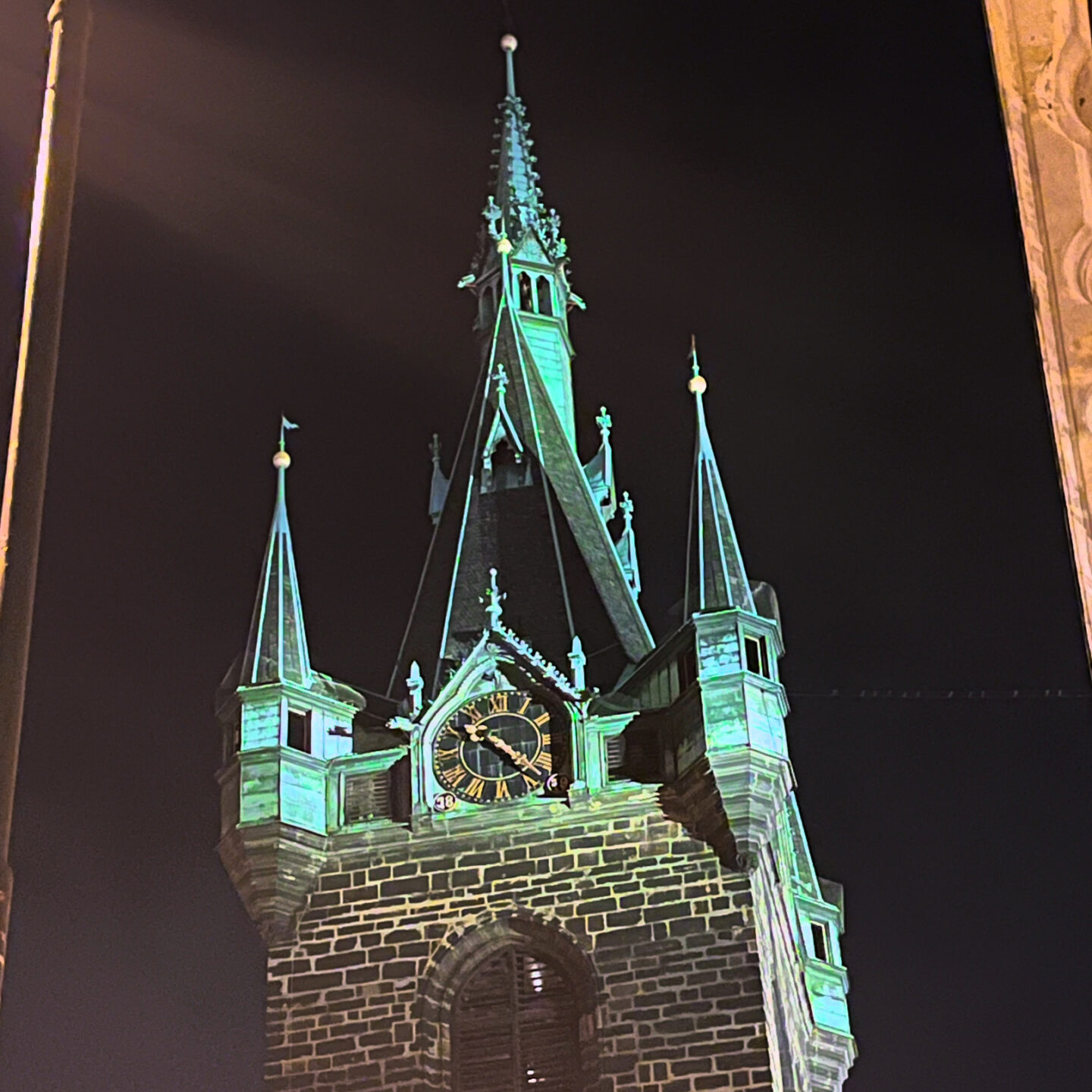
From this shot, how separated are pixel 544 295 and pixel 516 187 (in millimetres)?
1906

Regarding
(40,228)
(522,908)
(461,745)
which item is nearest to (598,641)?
(461,745)

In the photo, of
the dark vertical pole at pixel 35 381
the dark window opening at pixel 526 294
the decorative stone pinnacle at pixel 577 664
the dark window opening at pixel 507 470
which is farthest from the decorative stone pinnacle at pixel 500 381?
the dark vertical pole at pixel 35 381

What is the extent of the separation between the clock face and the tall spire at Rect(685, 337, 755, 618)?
1755 mm

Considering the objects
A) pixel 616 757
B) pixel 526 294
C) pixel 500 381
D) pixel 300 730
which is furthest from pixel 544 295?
pixel 616 757

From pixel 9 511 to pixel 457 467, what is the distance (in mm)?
Answer: 20933

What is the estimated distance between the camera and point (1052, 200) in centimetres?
323

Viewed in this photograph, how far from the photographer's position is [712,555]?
21.4 m

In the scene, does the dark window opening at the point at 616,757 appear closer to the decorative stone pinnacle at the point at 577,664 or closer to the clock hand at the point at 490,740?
the decorative stone pinnacle at the point at 577,664

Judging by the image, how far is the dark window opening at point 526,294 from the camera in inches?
1046

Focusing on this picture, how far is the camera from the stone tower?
18.9 m

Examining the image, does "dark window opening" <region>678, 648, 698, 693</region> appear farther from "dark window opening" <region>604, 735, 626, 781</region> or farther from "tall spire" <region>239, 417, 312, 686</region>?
"tall spire" <region>239, 417, 312, 686</region>

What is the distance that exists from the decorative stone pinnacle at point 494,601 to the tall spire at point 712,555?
1782mm

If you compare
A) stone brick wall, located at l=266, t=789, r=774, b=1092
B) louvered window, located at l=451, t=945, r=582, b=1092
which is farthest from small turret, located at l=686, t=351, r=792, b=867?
louvered window, located at l=451, t=945, r=582, b=1092

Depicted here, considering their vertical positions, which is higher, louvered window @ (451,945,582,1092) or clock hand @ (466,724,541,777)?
clock hand @ (466,724,541,777)
